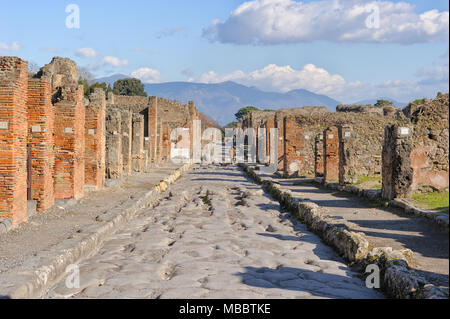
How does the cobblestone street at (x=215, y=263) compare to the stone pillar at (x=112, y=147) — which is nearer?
the cobblestone street at (x=215, y=263)

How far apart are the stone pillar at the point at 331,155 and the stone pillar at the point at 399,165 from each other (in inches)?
227

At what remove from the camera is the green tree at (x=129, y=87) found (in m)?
80.1

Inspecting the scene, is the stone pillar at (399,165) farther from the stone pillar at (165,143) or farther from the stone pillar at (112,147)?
the stone pillar at (165,143)

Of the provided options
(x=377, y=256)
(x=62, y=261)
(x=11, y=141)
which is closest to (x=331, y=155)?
(x=11, y=141)

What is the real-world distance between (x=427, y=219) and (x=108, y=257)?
519 centimetres

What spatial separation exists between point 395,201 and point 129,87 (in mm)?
73904

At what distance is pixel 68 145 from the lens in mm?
11430

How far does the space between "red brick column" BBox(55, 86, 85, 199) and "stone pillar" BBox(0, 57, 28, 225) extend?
2.80m

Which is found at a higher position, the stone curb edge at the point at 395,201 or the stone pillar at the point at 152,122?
the stone pillar at the point at 152,122

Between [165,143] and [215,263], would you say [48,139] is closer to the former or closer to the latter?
[215,263]

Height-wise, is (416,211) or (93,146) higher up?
(93,146)

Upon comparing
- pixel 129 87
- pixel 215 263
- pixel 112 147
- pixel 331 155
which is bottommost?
pixel 215 263

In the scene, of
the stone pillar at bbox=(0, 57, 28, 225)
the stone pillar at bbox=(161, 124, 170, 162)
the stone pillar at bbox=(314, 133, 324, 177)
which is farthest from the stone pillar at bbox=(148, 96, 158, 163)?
the stone pillar at bbox=(0, 57, 28, 225)

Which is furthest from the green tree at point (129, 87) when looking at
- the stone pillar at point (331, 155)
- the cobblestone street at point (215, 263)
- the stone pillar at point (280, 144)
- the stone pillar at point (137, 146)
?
the cobblestone street at point (215, 263)
